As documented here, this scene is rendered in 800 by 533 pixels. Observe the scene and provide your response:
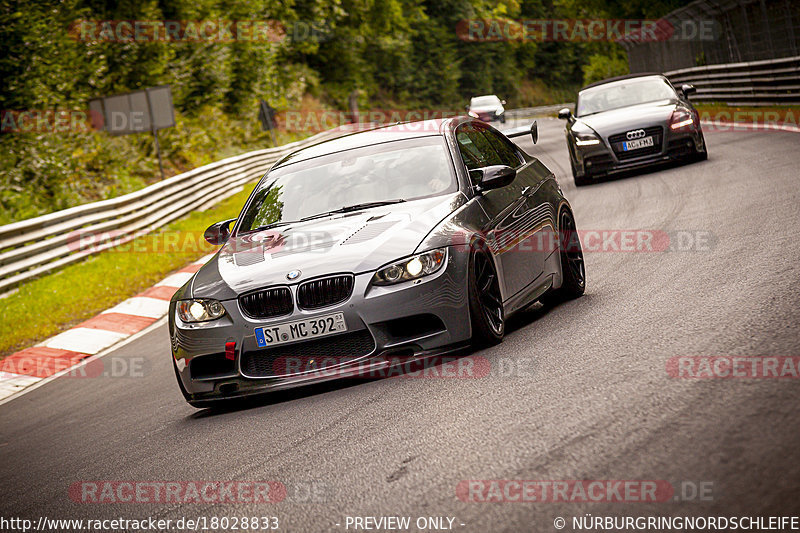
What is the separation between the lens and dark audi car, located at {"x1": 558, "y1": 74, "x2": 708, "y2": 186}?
1516 cm

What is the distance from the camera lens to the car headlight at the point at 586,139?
50.8 ft

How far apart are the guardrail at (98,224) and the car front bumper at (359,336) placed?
28.3 ft

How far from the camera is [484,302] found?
6172 mm

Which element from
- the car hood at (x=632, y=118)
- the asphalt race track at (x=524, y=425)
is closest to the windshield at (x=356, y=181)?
the asphalt race track at (x=524, y=425)

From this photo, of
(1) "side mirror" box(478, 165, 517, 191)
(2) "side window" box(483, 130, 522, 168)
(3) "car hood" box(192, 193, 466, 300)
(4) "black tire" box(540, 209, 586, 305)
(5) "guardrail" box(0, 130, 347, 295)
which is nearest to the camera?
(3) "car hood" box(192, 193, 466, 300)

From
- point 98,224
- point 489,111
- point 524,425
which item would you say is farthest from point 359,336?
point 489,111

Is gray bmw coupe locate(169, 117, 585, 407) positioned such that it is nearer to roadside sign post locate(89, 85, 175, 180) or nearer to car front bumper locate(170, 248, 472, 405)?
car front bumper locate(170, 248, 472, 405)

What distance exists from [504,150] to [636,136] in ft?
26.0

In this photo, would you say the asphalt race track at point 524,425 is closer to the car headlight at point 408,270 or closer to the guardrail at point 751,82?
the car headlight at point 408,270

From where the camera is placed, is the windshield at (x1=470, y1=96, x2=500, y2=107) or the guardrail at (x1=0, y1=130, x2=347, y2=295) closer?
the guardrail at (x1=0, y1=130, x2=347, y2=295)

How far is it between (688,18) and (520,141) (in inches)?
255

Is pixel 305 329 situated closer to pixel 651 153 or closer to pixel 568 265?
pixel 568 265

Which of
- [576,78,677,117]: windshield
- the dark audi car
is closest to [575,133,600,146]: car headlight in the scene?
the dark audi car

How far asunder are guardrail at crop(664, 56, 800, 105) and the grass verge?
12.7 m
